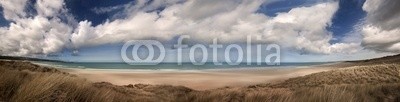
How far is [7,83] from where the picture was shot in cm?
485

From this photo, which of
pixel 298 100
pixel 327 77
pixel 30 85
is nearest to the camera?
pixel 30 85

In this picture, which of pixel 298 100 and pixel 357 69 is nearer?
pixel 298 100

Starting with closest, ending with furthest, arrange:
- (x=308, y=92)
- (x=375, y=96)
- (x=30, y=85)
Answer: (x=30, y=85) < (x=308, y=92) < (x=375, y=96)

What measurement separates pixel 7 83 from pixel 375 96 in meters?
5.77

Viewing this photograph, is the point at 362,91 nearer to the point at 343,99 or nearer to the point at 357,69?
the point at 343,99

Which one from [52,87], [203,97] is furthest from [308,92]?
[52,87]

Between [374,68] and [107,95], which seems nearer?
[107,95]

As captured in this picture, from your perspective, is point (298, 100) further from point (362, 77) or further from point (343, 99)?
point (362, 77)

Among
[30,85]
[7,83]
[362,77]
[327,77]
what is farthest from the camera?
[327,77]

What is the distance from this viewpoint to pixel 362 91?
303 inches

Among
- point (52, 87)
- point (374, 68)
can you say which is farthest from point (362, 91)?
point (374, 68)

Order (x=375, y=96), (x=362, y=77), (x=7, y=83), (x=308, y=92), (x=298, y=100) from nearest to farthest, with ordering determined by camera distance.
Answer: (x=7, y=83) → (x=298, y=100) → (x=308, y=92) → (x=375, y=96) → (x=362, y=77)

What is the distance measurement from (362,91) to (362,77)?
7.62m

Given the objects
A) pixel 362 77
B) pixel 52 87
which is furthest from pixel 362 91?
pixel 362 77
